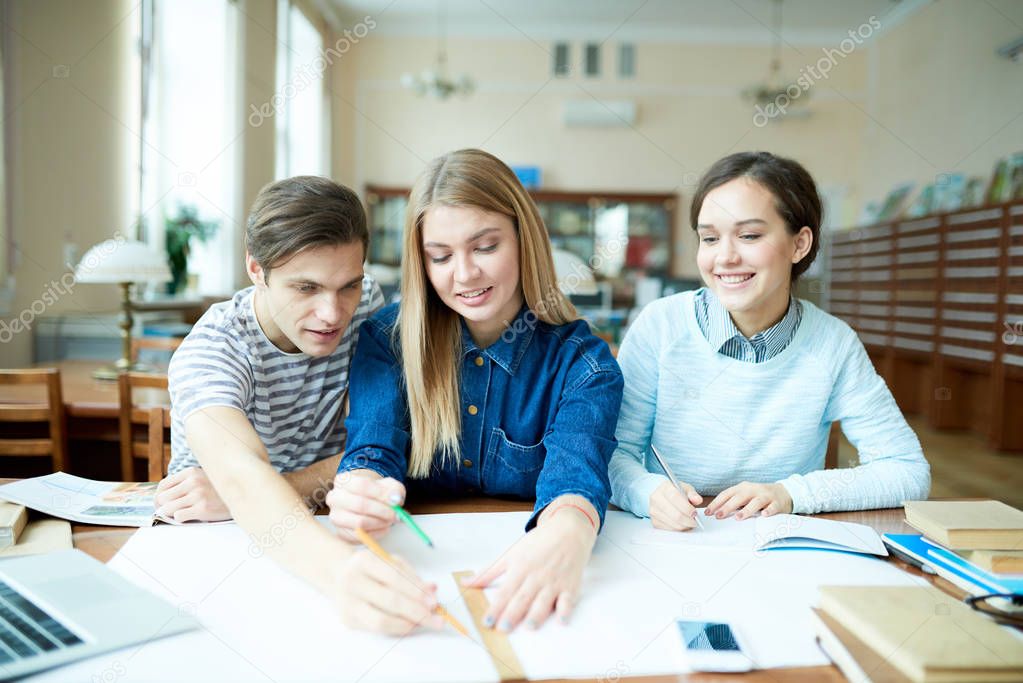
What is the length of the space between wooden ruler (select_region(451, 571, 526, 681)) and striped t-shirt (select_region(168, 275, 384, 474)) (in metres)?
Result: 0.52

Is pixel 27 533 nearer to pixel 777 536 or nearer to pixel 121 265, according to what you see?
pixel 777 536

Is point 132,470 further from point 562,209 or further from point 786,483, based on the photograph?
point 562,209

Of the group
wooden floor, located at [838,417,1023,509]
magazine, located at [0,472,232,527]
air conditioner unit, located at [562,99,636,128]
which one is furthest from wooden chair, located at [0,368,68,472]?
air conditioner unit, located at [562,99,636,128]

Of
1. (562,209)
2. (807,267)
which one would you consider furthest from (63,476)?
(562,209)

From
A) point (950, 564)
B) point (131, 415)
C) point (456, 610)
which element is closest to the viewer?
point (456, 610)

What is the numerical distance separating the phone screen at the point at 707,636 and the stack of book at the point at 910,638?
0.10 m

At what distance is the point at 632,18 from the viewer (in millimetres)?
8188

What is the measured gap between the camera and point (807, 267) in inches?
61.9

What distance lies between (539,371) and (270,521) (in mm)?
523

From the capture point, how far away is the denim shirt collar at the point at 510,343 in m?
1.31

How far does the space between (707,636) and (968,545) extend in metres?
0.46

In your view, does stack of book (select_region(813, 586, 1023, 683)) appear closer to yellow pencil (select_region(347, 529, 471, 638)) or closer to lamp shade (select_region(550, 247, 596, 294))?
yellow pencil (select_region(347, 529, 471, 638))

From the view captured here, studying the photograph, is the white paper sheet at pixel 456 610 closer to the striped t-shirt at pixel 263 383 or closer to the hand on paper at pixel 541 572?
the hand on paper at pixel 541 572

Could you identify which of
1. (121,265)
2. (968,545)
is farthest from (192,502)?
(121,265)
